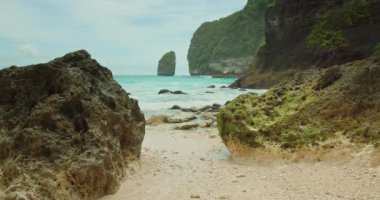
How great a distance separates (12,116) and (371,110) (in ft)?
18.6

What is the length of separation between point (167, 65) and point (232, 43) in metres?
39.8

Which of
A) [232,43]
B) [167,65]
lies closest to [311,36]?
[232,43]

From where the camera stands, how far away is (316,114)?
24.8 ft

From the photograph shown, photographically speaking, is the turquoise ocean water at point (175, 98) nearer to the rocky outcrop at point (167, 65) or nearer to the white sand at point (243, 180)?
the white sand at point (243, 180)

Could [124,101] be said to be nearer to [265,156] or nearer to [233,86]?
[265,156]

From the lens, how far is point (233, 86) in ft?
163

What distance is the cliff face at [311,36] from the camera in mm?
40438

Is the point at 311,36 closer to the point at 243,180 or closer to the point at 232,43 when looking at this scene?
the point at 243,180

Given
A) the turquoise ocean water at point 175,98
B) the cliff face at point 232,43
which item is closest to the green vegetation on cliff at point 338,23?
the turquoise ocean water at point 175,98

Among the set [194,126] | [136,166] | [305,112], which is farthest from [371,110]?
[194,126]

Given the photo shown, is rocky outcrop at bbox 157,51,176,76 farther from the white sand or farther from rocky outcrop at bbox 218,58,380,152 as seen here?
the white sand

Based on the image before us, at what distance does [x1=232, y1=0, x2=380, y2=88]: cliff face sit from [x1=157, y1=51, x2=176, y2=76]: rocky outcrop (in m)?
95.4

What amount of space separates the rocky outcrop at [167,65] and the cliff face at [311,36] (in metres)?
95.4

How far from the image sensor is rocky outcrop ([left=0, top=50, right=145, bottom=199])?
527cm
